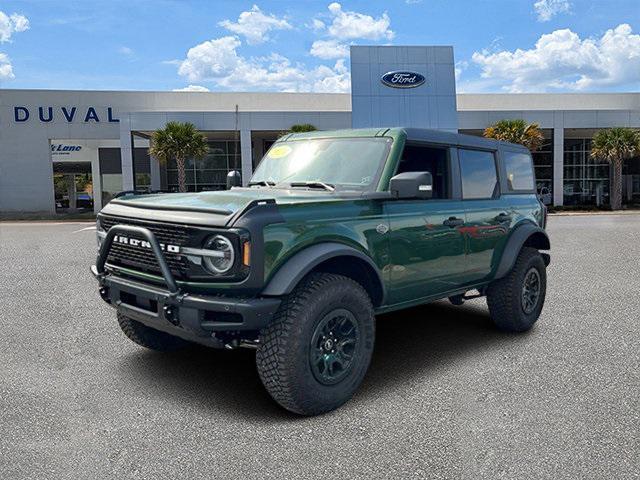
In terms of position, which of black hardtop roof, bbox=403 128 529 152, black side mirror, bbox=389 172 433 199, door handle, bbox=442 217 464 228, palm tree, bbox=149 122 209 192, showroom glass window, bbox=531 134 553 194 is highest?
palm tree, bbox=149 122 209 192

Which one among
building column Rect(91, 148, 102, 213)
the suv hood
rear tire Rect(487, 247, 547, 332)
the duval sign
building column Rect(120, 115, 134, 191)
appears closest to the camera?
the suv hood

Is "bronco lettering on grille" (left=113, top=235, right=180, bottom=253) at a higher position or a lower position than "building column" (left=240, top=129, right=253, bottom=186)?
lower

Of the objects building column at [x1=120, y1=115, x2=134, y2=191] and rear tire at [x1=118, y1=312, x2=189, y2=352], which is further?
building column at [x1=120, y1=115, x2=134, y2=191]

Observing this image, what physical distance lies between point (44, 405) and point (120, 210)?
150 centimetres

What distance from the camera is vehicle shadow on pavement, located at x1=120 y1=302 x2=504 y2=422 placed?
389 cm

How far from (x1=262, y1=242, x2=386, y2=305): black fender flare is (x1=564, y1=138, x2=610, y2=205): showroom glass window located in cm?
3934

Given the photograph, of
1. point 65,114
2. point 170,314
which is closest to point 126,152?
point 65,114

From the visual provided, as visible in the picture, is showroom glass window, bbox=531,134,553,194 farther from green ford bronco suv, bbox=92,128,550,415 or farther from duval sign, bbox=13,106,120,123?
green ford bronco suv, bbox=92,128,550,415

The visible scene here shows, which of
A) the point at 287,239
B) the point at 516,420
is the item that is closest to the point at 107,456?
the point at 287,239

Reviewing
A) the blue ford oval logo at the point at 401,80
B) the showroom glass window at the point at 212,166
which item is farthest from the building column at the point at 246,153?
the blue ford oval logo at the point at 401,80

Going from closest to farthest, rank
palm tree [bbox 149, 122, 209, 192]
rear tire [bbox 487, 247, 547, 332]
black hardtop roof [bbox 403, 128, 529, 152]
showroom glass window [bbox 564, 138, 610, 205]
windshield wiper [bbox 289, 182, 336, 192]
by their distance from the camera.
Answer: windshield wiper [bbox 289, 182, 336, 192], black hardtop roof [bbox 403, 128, 529, 152], rear tire [bbox 487, 247, 547, 332], palm tree [bbox 149, 122, 209, 192], showroom glass window [bbox 564, 138, 610, 205]

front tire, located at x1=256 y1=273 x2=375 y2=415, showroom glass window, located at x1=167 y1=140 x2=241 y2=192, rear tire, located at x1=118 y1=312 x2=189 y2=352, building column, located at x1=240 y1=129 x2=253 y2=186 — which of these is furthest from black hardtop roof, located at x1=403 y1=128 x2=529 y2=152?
showroom glass window, located at x1=167 y1=140 x2=241 y2=192

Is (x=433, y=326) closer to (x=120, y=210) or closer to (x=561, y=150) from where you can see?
(x=120, y=210)

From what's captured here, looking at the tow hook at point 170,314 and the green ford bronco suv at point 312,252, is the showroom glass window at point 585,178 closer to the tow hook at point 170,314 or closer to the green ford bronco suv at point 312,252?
the green ford bronco suv at point 312,252
